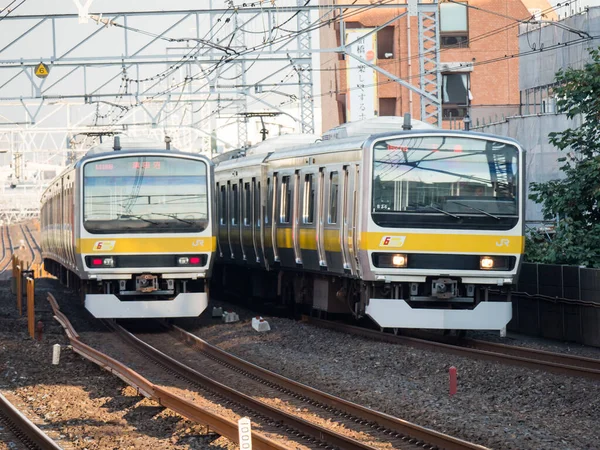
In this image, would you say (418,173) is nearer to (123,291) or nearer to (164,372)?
(164,372)

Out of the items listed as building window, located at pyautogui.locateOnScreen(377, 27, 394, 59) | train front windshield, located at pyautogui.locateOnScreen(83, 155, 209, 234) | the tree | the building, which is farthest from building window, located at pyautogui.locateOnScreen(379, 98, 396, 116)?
train front windshield, located at pyautogui.locateOnScreen(83, 155, 209, 234)

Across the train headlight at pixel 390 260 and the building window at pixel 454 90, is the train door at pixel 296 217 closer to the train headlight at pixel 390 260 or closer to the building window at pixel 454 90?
the train headlight at pixel 390 260

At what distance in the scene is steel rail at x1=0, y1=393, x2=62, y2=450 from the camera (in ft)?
31.3

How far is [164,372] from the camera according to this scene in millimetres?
14570

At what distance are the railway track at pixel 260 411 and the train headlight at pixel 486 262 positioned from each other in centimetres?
359

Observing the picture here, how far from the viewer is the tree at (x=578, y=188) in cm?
1830

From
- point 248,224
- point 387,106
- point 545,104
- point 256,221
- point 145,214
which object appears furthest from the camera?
point 387,106

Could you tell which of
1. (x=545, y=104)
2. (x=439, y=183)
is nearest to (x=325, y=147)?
(x=439, y=183)

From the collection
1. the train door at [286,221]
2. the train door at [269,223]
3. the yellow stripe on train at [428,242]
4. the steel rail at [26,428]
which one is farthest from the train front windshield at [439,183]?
the steel rail at [26,428]

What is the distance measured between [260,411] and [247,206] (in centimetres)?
1258

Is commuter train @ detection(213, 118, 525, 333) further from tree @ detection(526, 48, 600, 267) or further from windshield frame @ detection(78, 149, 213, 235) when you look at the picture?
windshield frame @ detection(78, 149, 213, 235)

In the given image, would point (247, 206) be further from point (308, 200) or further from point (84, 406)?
point (84, 406)

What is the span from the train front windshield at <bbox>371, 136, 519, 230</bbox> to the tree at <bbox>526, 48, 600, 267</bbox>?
Result: 9.06ft

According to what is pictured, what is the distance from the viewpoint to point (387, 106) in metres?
49.6
